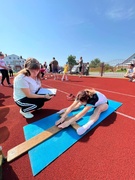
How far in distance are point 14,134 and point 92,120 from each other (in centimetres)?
159

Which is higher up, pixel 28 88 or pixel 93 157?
pixel 28 88

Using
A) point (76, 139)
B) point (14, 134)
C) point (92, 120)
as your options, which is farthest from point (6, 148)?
point (92, 120)

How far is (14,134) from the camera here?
2.26 meters

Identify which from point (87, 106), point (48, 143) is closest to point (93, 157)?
point (48, 143)

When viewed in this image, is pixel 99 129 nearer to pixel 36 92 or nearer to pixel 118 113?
pixel 118 113

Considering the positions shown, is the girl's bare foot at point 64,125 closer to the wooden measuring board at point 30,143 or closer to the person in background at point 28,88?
the wooden measuring board at point 30,143

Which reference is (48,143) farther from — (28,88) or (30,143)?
(28,88)

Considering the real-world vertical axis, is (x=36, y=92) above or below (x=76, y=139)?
above

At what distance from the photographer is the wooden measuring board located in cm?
172

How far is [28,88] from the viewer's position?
245 centimetres

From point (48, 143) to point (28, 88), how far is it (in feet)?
3.91

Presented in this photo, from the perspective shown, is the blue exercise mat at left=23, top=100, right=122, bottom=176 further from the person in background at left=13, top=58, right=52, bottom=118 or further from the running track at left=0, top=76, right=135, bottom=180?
the person in background at left=13, top=58, right=52, bottom=118

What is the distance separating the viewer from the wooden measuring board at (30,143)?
1.72 metres

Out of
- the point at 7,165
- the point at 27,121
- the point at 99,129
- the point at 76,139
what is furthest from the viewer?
the point at 27,121
